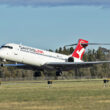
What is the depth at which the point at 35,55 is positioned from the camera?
2432 inches

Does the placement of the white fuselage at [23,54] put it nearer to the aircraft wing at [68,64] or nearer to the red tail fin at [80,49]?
the aircraft wing at [68,64]

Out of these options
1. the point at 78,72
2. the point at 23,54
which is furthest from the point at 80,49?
the point at 78,72

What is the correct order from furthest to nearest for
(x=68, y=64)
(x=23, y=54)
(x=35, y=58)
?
(x=68, y=64), (x=35, y=58), (x=23, y=54)

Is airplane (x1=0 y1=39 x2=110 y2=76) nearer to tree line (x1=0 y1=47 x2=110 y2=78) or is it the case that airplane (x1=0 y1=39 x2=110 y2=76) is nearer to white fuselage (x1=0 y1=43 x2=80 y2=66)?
white fuselage (x1=0 y1=43 x2=80 y2=66)

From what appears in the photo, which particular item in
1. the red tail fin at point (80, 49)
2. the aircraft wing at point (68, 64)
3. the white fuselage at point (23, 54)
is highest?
the red tail fin at point (80, 49)

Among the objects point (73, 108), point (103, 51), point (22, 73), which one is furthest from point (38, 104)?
point (103, 51)

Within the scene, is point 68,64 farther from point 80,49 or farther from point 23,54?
point 80,49

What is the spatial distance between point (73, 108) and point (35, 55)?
134 feet

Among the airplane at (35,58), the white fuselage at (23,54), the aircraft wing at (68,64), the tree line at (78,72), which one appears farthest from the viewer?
the tree line at (78,72)

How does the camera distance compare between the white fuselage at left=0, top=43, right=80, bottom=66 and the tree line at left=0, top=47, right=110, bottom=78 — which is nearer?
the white fuselage at left=0, top=43, right=80, bottom=66

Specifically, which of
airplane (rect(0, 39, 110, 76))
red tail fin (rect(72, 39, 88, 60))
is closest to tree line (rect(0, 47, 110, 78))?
red tail fin (rect(72, 39, 88, 60))

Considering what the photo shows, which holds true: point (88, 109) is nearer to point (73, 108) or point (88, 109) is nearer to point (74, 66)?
point (73, 108)

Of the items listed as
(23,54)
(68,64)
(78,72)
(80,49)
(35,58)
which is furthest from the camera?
(78,72)

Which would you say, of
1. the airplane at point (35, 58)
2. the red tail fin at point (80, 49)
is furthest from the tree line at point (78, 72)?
the airplane at point (35, 58)
